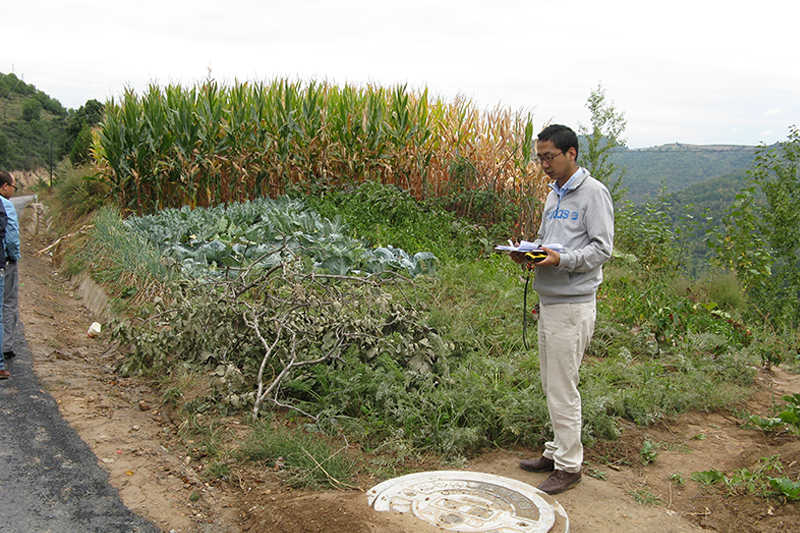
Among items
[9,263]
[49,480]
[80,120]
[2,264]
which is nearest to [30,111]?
[80,120]

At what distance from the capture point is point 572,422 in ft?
10.5

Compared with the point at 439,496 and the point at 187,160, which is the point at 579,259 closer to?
the point at 439,496

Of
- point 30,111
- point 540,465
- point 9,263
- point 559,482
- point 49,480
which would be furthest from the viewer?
point 30,111

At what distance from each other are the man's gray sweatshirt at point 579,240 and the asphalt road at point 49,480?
2465 millimetres

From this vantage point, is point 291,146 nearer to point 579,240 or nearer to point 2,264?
point 2,264

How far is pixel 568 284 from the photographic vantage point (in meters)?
3.11

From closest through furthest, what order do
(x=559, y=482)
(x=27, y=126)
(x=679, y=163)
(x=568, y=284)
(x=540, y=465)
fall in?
(x=568, y=284)
(x=559, y=482)
(x=540, y=465)
(x=679, y=163)
(x=27, y=126)

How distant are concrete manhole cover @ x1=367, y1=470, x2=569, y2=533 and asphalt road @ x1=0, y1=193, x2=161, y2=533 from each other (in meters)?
1.27

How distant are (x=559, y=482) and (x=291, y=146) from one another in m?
8.81

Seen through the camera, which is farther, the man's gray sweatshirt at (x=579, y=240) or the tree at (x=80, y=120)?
the tree at (x=80, y=120)

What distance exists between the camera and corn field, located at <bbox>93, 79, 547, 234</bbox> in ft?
33.7

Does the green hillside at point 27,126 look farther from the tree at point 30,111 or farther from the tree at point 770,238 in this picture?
the tree at point 770,238

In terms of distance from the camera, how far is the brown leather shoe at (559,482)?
3.18 metres

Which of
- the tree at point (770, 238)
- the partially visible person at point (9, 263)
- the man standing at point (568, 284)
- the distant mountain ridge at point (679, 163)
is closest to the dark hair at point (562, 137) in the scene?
the man standing at point (568, 284)
